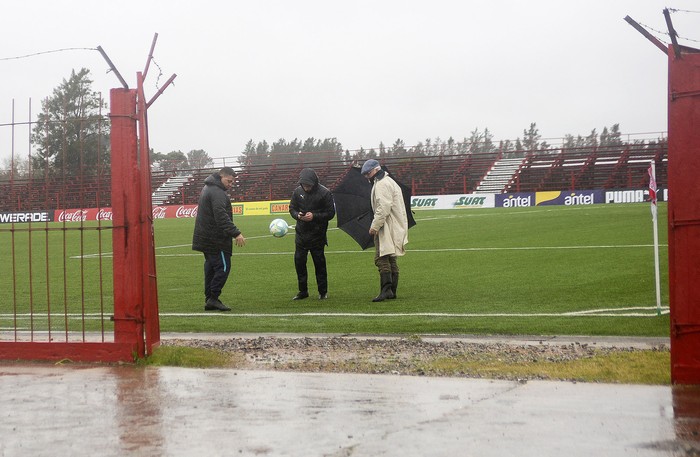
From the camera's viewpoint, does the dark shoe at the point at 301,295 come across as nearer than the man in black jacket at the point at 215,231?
No

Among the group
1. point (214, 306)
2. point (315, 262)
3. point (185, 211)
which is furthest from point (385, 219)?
point (185, 211)

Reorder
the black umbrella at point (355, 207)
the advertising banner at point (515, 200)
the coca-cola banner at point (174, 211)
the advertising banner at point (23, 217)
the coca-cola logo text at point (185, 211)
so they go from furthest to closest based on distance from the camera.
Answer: the coca-cola banner at point (174, 211) < the coca-cola logo text at point (185, 211) < the advertising banner at point (515, 200) < the black umbrella at point (355, 207) < the advertising banner at point (23, 217)

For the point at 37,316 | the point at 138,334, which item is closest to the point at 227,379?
the point at 138,334

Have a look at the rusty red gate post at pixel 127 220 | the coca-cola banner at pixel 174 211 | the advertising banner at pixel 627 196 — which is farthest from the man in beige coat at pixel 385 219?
the coca-cola banner at pixel 174 211

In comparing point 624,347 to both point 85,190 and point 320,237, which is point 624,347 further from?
point 320,237

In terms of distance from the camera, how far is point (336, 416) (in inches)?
219

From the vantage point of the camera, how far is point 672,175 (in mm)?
6336

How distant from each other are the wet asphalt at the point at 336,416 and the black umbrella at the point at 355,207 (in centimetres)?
710

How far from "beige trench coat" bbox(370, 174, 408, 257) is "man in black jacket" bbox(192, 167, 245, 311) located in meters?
1.90

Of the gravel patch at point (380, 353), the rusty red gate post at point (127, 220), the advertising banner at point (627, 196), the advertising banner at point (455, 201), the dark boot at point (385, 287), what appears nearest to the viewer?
the gravel patch at point (380, 353)

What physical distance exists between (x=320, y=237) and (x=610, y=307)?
4.18 metres

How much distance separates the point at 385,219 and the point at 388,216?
0.41ft

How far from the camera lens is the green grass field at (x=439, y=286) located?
34.3ft

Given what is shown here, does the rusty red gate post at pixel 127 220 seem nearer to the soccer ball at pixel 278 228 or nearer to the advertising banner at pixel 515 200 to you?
the soccer ball at pixel 278 228
